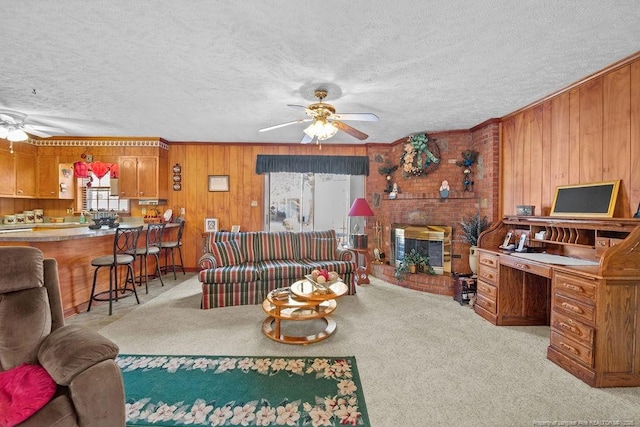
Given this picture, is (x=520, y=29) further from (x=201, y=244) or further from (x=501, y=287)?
(x=201, y=244)

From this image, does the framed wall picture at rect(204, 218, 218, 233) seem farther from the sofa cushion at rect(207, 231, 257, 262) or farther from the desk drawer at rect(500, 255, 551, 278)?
the desk drawer at rect(500, 255, 551, 278)

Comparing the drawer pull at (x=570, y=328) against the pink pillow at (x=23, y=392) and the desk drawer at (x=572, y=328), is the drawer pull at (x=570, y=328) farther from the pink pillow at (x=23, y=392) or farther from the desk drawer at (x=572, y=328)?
the pink pillow at (x=23, y=392)

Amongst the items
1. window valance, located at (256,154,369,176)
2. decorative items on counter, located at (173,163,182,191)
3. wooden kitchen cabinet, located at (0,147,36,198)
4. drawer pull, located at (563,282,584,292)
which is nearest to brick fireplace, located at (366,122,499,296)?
window valance, located at (256,154,369,176)

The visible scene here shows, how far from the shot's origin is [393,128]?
4332 millimetres

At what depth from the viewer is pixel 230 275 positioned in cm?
343

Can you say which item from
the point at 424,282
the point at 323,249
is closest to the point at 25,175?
the point at 323,249

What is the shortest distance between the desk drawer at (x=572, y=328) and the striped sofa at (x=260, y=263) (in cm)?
227

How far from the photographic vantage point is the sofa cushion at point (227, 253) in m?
3.72

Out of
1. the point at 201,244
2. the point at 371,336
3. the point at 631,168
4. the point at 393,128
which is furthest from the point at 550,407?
the point at 201,244

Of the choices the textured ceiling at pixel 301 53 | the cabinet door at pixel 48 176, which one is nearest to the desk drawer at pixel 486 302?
the textured ceiling at pixel 301 53

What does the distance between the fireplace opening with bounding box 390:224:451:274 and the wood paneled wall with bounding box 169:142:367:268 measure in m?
1.83

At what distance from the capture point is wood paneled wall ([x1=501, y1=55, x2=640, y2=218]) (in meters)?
2.35

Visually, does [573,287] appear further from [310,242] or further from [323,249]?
[310,242]

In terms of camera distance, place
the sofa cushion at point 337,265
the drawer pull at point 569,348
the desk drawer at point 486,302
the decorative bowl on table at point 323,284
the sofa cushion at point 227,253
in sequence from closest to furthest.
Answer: the drawer pull at point 569,348 → the decorative bowl on table at point 323,284 → the desk drawer at point 486,302 → the sofa cushion at point 227,253 → the sofa cushion at point 337,265
